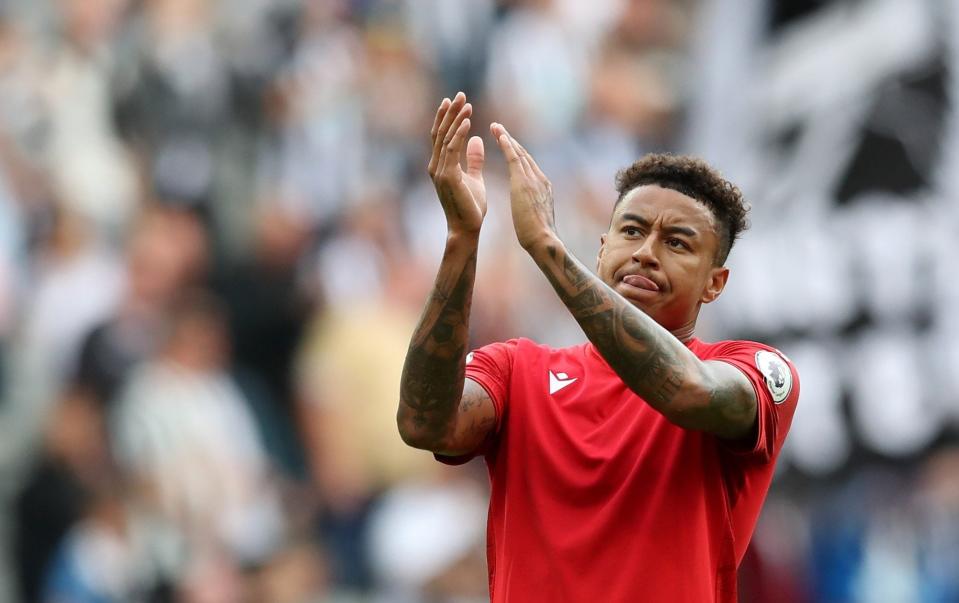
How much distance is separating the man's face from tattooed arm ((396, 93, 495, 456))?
1.40 feet

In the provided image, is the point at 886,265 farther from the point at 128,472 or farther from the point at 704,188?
the point at 704,188

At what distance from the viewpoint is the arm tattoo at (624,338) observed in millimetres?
3127

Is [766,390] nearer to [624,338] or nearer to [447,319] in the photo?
[624,338]

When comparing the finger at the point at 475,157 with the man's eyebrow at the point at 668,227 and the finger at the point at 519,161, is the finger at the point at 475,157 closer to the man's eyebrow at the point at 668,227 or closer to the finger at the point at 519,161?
the finger at the point at 519,161

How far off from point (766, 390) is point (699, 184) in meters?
0.59

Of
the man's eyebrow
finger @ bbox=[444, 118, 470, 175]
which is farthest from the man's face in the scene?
finger @ bbox=[444, 118, 470, 175]

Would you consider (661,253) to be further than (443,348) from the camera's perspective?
Yes

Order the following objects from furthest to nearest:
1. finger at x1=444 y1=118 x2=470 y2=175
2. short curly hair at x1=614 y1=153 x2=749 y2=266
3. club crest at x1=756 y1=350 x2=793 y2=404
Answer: short curly hair at x1=614 y1=153 x2=749 y2=266 → club crest at x1=756 y1=350 x2=793 y2=404 → finger at x1=444 y1=118 x2=470 y2=175

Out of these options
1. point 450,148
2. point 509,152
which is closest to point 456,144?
point 450,148

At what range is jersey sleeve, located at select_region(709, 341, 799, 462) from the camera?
334 cm

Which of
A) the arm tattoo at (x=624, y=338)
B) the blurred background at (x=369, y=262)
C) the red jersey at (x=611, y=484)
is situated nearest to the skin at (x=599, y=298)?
the arm tattoo at (x=624, y=338)

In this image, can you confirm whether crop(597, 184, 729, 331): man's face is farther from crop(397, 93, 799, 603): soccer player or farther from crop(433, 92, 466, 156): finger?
crop(433, 92, 466, 156): finger

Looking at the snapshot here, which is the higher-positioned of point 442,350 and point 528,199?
point 528,199

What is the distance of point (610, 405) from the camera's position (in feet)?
11.4
